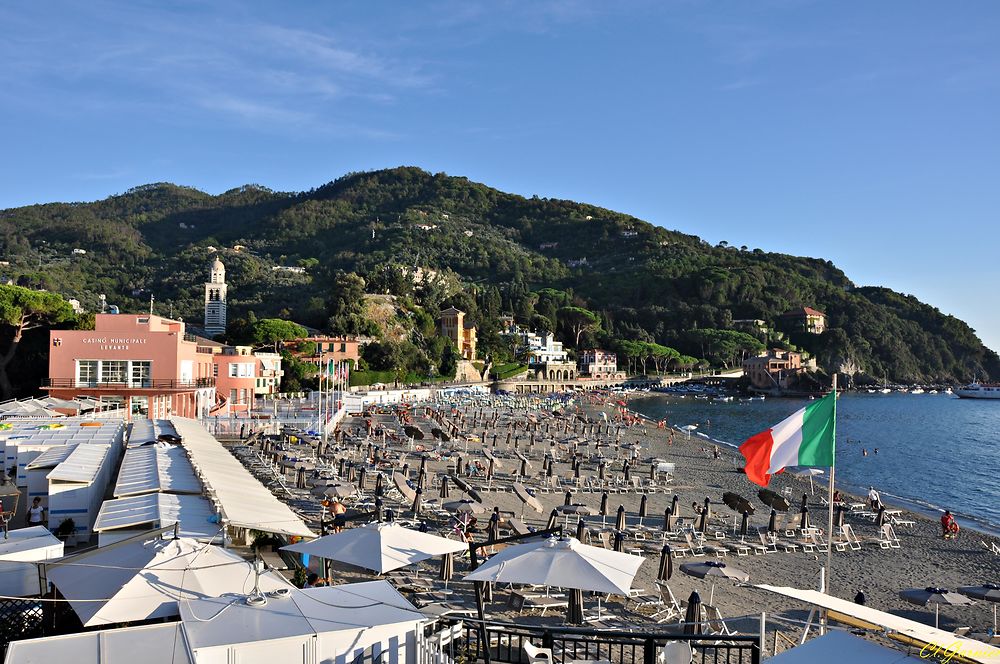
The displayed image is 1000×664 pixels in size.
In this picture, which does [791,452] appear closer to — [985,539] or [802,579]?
[802,579]

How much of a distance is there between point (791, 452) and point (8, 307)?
40.9 m

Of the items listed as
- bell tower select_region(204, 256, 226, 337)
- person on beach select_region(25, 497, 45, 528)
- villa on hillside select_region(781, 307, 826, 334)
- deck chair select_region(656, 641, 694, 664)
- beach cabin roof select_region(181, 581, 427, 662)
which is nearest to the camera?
beach cabin roof select_region(181, 581, 427, 662)

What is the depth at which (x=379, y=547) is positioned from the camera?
9.09 m

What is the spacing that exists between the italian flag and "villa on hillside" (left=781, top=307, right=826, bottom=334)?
130985 millimetres

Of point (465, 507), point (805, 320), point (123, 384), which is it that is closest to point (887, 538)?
point (465, 507)

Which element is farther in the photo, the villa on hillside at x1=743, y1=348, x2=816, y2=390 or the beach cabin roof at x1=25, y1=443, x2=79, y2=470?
the villa on hillside at x1=743, y1=348, x2=816, y2=390

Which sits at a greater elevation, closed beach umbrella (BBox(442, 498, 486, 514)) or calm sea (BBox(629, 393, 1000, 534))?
closed beach umbrella (BBox(442, 498, 486, 514))

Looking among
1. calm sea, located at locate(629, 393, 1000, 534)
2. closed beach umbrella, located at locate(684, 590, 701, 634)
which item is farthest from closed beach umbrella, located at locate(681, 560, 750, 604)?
calm sea, located at locate(629, 393, 1000, 534)

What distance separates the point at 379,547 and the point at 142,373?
27.6m

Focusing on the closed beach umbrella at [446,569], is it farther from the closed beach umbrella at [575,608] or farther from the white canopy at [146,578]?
the white canopy at [146,578]

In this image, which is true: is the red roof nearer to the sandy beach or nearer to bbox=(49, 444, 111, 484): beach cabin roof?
the sandy beach

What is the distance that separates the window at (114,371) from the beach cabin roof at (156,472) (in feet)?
61.8

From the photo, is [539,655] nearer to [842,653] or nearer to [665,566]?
[842,653]

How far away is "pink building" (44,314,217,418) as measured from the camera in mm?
32156
